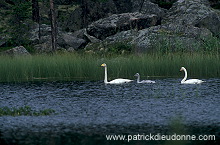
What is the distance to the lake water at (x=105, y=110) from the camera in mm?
13914

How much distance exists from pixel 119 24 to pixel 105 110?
2878 cm

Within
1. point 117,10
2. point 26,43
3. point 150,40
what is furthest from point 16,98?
point 117,10

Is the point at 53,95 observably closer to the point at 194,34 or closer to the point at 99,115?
the point at 99,115

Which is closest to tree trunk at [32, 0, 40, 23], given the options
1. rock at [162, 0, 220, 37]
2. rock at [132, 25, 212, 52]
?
rock at [162, 0, 220, 37]

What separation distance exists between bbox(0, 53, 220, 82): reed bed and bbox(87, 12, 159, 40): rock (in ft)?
51.8

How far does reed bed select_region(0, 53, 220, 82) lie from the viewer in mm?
28203

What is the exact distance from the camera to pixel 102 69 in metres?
29.1

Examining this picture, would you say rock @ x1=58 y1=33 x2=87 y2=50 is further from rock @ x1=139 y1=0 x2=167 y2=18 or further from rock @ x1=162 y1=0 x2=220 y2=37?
rock @ x1=162 y1=0 x2=220 y2=37

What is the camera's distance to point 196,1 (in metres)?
47.3

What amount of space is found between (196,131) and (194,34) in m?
24.4

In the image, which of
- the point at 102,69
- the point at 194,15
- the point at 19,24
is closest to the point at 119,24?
the point at 194,15

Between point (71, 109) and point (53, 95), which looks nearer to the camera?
point (71, 109)

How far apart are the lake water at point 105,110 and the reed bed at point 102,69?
331 centimetres

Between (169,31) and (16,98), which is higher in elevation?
(169,31)
